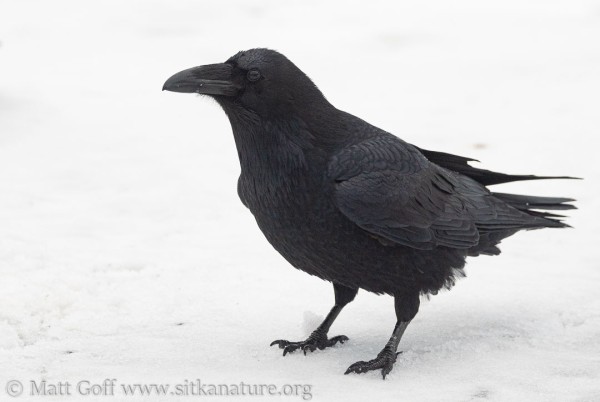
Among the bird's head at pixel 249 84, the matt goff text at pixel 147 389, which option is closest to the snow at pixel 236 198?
the matt goff text at pixel 147 389

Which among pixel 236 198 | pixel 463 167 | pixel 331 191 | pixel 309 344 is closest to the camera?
pixel 331 191

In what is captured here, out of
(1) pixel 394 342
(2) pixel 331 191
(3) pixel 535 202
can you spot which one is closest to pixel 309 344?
(1) pixel 394 342

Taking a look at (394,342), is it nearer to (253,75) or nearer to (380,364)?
(380,364)

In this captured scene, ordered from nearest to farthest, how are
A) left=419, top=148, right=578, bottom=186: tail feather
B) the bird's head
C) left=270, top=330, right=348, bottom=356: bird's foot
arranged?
the bird's head, left=270, top=330, right=348, bottom=356: bird's foot, left=419, top=148, right=578, bottom=186: tail feather

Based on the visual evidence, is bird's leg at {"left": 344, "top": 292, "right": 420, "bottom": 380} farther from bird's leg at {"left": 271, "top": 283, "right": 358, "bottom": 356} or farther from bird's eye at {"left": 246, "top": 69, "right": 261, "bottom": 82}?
bird's eye at {"left": 246, "top": 69, "right": 261, "bottom": 82}

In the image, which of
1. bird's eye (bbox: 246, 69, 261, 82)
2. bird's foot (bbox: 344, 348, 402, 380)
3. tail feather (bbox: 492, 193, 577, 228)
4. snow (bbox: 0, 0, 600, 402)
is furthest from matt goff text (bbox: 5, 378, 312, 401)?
tail feather (bbox: 492, 193, 577, 228)

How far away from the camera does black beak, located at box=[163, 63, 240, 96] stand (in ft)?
15.5

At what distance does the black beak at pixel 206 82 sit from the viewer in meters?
4.72

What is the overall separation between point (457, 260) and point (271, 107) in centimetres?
127

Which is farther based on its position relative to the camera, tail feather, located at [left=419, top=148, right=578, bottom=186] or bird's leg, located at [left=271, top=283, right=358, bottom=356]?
tail feather, located at [left=419, top=148, right=578, bottom=186]

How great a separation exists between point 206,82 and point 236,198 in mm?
2714

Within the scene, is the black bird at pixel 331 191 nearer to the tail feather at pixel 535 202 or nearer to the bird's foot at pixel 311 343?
the bird's foot at pixel 311 343

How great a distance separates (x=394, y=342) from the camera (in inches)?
191

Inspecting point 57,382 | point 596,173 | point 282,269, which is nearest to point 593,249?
point 596,173
